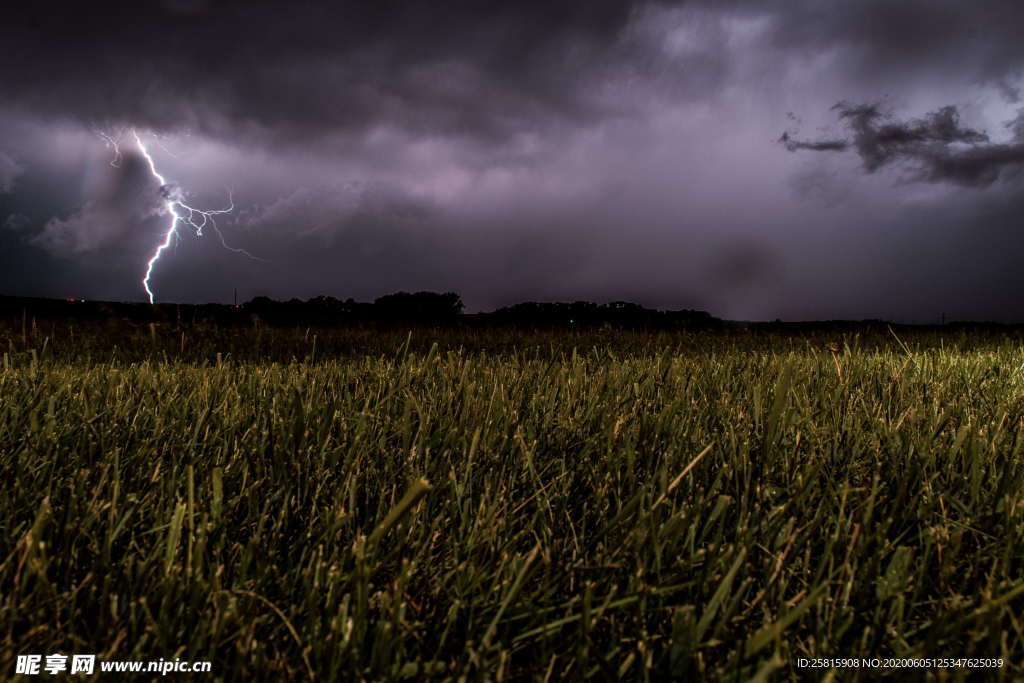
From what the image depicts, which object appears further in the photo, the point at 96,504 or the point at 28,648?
the point at 96,504

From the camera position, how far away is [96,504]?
126cm

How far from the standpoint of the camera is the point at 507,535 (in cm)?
123

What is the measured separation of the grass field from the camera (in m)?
0.89

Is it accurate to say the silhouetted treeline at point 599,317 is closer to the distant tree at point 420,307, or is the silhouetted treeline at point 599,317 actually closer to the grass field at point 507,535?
the distant tree at point 420,307

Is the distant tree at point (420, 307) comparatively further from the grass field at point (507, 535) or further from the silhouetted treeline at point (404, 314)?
the grass field at point (507, 535)

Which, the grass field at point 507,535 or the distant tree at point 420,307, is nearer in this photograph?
the grass field at point 507,535

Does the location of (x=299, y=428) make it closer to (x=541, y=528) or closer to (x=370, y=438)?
(x=370, y=438)

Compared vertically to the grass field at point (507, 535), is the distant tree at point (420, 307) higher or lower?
higher

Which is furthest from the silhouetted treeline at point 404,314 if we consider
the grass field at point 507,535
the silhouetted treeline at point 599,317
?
the grass field at point 507,535

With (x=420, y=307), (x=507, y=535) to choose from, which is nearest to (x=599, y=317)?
(x=420, y=307)

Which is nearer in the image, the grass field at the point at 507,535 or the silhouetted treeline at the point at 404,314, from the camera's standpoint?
the grass field at the point at 507,535

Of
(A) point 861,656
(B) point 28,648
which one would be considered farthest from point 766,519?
(B) point 28,648

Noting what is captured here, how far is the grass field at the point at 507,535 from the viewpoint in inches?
34.9

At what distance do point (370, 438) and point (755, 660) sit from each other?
119cm
